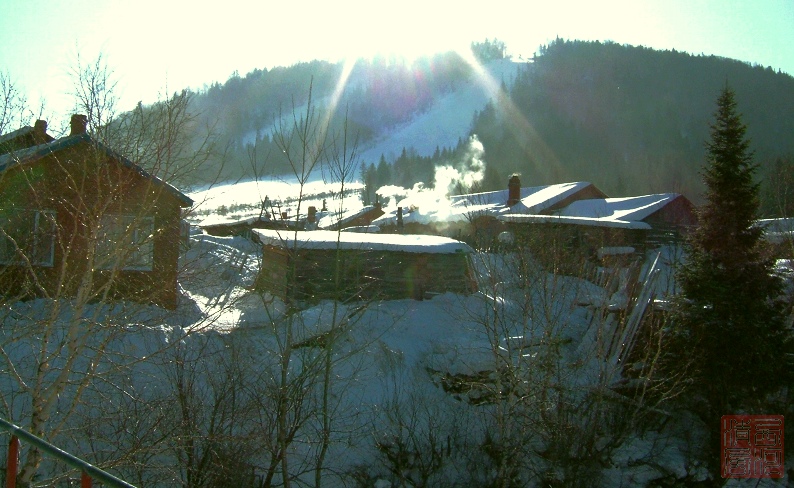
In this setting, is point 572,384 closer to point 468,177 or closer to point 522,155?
point 468,177

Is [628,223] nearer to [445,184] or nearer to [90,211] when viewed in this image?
[90,211]

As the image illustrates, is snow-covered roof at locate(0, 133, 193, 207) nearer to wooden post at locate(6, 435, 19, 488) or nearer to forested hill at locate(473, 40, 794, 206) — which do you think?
wooden post at locate(6, 435, 19, 488)

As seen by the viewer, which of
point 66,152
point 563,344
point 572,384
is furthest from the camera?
point 563,344

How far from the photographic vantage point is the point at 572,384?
472 inches

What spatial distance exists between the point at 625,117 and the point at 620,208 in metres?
78.4

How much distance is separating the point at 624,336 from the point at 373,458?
5.77m

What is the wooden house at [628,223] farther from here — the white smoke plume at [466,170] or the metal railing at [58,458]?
the white smoke plume at [466,170]

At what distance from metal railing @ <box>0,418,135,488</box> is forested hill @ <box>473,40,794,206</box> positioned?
234 feet

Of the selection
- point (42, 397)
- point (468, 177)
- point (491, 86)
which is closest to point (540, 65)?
point (491, 86)

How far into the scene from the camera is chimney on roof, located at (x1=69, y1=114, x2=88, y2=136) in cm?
777

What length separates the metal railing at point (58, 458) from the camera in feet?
8.48

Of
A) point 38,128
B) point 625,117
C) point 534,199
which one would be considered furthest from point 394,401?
point 625,117

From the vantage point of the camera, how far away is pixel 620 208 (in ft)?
96.2

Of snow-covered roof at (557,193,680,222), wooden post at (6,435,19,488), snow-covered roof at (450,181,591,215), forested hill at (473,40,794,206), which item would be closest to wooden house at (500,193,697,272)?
snow-covered roof at (557,193,680,222)
